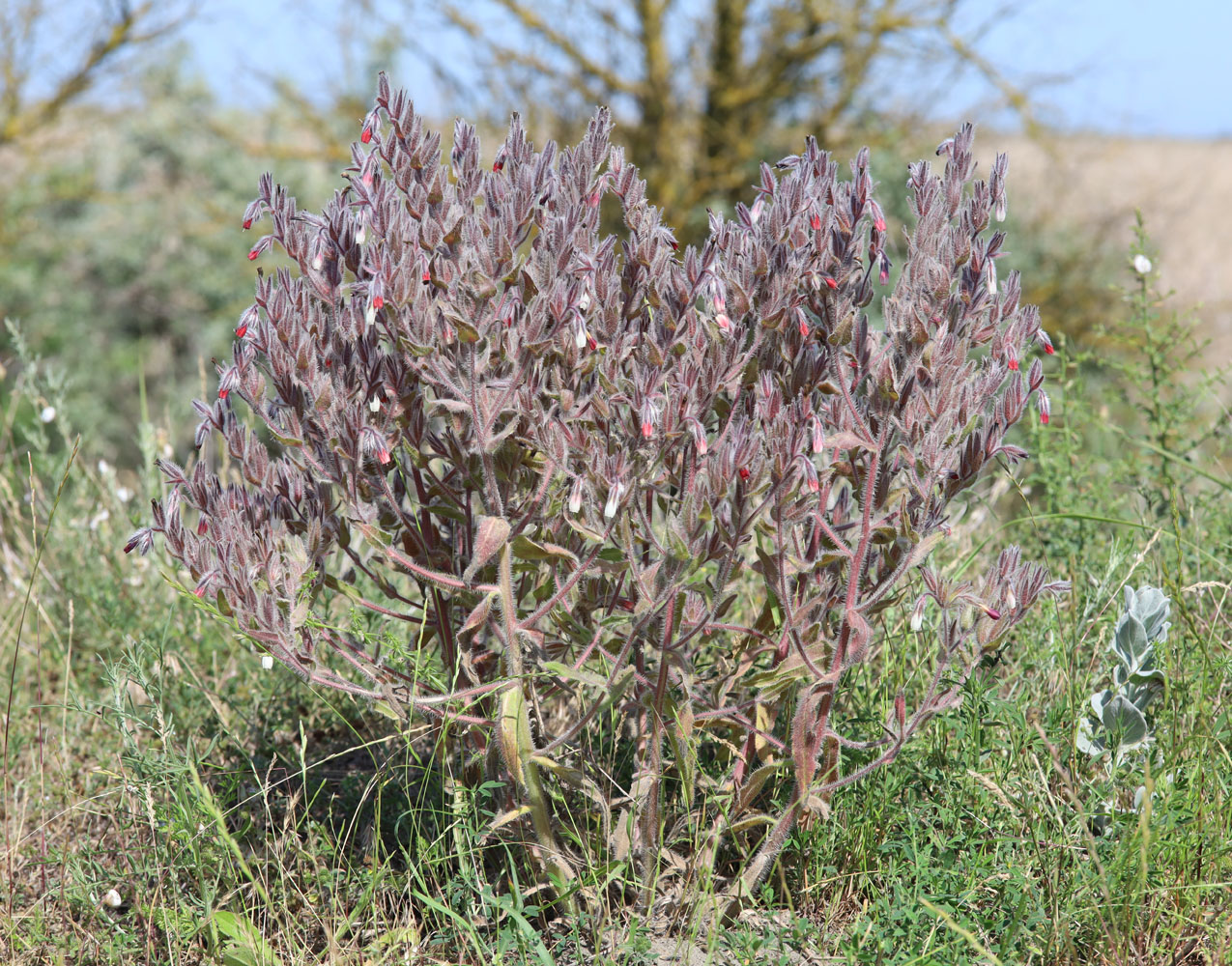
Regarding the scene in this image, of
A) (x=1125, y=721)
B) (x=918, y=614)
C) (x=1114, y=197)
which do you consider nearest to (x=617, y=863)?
(x=918, y=614)

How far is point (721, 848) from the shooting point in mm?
2473

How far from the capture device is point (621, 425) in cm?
204

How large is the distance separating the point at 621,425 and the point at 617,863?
90 cm

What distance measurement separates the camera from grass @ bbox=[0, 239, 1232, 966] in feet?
7.04

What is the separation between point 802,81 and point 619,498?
26.9ft

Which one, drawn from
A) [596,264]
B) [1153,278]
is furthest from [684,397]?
[1153,278]

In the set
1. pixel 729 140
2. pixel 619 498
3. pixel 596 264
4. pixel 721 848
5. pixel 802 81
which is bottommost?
pixel 721 848

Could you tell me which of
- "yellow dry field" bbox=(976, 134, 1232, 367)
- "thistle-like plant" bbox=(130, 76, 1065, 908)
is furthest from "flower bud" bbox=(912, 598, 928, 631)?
"yellow dry field" bbox=(976, 134, 1232, 367)

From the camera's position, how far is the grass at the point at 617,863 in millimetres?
2145

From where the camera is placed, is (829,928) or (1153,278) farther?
(1153,278)

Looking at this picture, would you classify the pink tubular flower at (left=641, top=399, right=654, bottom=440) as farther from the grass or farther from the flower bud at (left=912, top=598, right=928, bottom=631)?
the grass

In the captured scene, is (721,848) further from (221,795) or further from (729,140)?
(729,140)

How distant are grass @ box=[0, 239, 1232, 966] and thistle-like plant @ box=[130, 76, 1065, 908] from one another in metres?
0.18

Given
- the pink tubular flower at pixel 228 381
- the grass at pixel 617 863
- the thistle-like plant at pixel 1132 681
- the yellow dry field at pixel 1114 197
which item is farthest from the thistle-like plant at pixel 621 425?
the yellow dry field at pixel 1114 197
